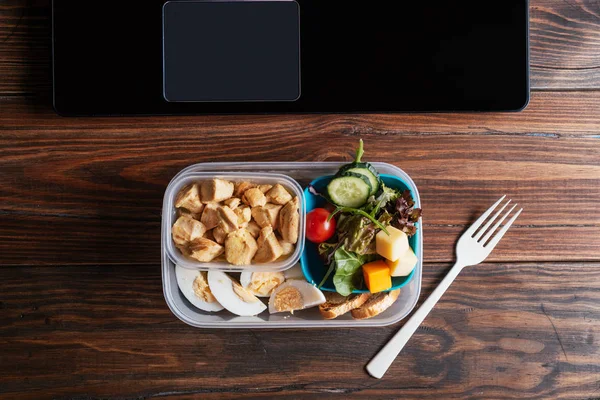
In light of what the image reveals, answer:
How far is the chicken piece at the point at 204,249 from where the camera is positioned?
1.08 metres

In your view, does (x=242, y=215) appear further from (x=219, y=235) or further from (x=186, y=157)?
(x=186, y=157)

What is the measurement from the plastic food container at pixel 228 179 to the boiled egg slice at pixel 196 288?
0.13ft

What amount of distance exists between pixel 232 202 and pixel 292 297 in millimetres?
235

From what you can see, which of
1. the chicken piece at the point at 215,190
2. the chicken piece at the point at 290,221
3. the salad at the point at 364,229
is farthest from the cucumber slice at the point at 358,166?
the chicken piece at the point at 215,190

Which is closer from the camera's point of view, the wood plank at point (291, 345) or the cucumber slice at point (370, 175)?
the cucumber slice at point (370, 175)

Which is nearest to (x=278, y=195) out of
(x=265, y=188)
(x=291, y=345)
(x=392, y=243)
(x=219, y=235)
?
(x=265, y=188)

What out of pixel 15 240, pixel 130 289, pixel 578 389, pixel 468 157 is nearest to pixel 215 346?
pixel 130 289

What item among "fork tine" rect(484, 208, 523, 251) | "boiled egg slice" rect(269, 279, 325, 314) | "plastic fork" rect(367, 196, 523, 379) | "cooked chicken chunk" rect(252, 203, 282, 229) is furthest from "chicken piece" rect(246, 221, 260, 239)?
"fork tine" rect(484, 208, 523, 251)

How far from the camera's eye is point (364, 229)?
111 cm

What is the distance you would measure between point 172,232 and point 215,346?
0.29 metres

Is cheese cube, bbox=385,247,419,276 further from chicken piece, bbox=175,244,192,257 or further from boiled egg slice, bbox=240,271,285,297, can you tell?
chicken piece, bbox=175,244,192,257

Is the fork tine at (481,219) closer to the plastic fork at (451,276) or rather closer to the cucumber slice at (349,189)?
the plastic fork at (451,276)

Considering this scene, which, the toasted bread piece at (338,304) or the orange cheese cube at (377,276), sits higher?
the orange cheese cube at (377,276)

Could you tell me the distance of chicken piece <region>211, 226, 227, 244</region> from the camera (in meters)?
1.10
